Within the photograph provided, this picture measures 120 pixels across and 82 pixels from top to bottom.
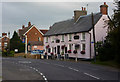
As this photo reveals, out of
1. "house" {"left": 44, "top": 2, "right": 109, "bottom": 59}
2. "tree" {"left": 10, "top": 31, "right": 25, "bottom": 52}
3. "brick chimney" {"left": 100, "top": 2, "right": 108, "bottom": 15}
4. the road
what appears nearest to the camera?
the road

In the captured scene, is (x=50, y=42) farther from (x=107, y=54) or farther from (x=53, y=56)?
(x=107, y=54)

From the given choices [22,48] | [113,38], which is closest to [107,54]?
[113,38]

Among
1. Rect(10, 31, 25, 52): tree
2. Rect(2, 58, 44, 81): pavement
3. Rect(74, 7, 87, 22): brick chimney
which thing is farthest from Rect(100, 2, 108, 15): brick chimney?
Rect(10, 31, 25, 52): tree

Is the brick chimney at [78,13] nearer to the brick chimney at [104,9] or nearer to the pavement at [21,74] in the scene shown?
the brick chimney at [104,9]

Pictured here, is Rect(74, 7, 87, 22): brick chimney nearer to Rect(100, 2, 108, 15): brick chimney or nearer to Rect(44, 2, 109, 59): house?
Rect(44, 2, 109, 59): house

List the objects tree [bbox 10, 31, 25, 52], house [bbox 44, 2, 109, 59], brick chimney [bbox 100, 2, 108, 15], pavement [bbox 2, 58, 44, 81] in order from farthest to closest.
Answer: tree [bbox 10, 31, 25, 52], brick chimney [bbox 100, 2, 108, 15], house [bbox 44, 2, 109, 59], pavement [bbox 2, 58, 44, 81]

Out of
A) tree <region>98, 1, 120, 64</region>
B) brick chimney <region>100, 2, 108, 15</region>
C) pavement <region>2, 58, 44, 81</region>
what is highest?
brick chimney <region>100, 2, 108, 15</region>

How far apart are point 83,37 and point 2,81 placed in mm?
27104

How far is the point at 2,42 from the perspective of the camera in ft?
347

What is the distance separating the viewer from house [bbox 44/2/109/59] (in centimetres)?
3725

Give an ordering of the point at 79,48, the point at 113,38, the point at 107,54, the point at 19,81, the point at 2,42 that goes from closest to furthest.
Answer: the point at 19,81 → the point at 113,38 → the point at 107,54 → the point at 79,48 → the point at 2,42

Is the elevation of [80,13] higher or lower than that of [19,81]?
higher

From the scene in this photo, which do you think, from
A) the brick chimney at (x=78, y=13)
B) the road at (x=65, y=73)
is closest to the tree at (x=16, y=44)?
the brick chimney at (x=78, y=13)

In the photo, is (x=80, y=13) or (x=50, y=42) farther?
(x=50, y=42)
